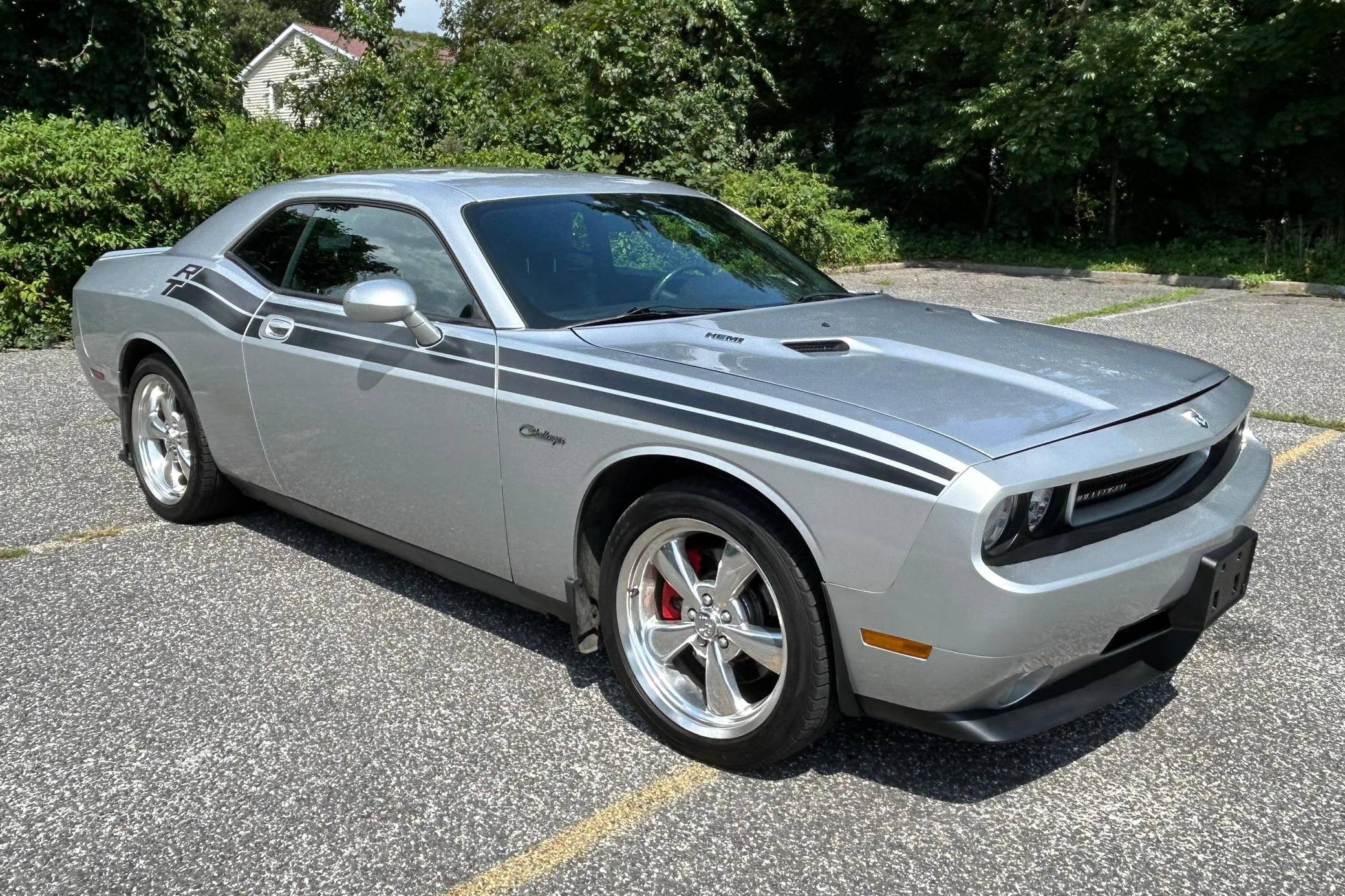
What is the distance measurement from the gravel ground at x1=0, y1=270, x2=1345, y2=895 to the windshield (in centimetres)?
117

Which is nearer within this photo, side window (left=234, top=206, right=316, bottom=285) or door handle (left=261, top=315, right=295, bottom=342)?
door handle (left=261, top=315, right=295, bottom=342)

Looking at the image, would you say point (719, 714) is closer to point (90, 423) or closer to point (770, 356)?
point (770, 356)

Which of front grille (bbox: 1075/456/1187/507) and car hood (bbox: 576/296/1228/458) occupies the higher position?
car hood (bbox: 576/296/1228/458)

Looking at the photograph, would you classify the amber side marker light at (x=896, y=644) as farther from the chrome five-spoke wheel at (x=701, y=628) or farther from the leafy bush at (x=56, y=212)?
the leafy bush at (x=56, y=212)

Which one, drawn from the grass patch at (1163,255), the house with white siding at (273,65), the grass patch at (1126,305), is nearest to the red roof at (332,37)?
the house with white siding at (273,65)

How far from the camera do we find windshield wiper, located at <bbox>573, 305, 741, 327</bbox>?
11.3 ft

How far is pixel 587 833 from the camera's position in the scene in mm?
2719

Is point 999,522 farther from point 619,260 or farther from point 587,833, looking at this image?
point 619,260

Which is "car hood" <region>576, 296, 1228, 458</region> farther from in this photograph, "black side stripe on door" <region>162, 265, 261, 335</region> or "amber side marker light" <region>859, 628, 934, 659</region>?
"black side stripe on door" <region>162, 265, 261, 335</region>

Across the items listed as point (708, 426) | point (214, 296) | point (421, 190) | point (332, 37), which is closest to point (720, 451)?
point (708, 426)

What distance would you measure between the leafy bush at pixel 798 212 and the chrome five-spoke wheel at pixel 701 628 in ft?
41.4

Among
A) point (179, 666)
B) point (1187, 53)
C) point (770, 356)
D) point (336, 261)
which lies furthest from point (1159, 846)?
point (1187, 53)

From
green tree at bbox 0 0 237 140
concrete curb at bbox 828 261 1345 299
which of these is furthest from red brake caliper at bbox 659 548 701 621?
concrete curb at bbox 828 261 1345 299

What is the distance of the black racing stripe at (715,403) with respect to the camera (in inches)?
100
